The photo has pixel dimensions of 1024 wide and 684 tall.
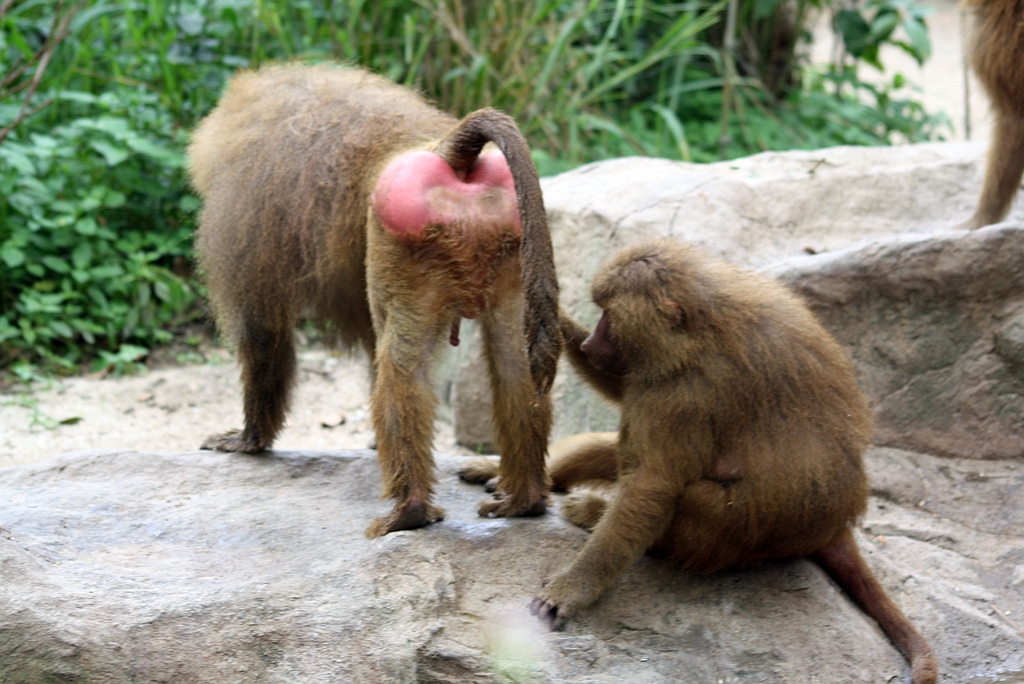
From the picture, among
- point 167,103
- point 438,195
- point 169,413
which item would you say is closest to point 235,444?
point 438,195

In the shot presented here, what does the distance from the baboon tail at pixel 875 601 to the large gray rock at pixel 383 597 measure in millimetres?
38

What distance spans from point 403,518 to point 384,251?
79 centimetres

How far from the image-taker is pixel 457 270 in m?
3.00

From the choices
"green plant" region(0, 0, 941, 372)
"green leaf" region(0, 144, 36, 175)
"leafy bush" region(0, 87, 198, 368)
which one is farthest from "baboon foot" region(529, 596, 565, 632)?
"green leaf" region(0, 144, 36, 175)

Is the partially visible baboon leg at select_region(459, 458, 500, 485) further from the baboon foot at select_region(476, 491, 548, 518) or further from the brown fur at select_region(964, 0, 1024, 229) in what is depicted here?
the brown fur at select_region(964, 0, 1024, 229)

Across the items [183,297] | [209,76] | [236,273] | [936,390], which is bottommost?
[183,297]

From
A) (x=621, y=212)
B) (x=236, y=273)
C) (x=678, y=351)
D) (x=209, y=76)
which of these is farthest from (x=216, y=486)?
(x=209, y=76)

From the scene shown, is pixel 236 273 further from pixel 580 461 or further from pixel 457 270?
pixel 580 461

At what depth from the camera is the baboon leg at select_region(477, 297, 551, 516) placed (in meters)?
3.12

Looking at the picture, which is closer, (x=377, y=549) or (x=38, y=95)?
(x=377, y=549)

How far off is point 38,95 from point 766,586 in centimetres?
540

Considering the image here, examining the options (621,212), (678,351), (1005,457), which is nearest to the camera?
(678,351)

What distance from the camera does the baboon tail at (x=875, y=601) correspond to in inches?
106

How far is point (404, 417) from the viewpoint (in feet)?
9.77
